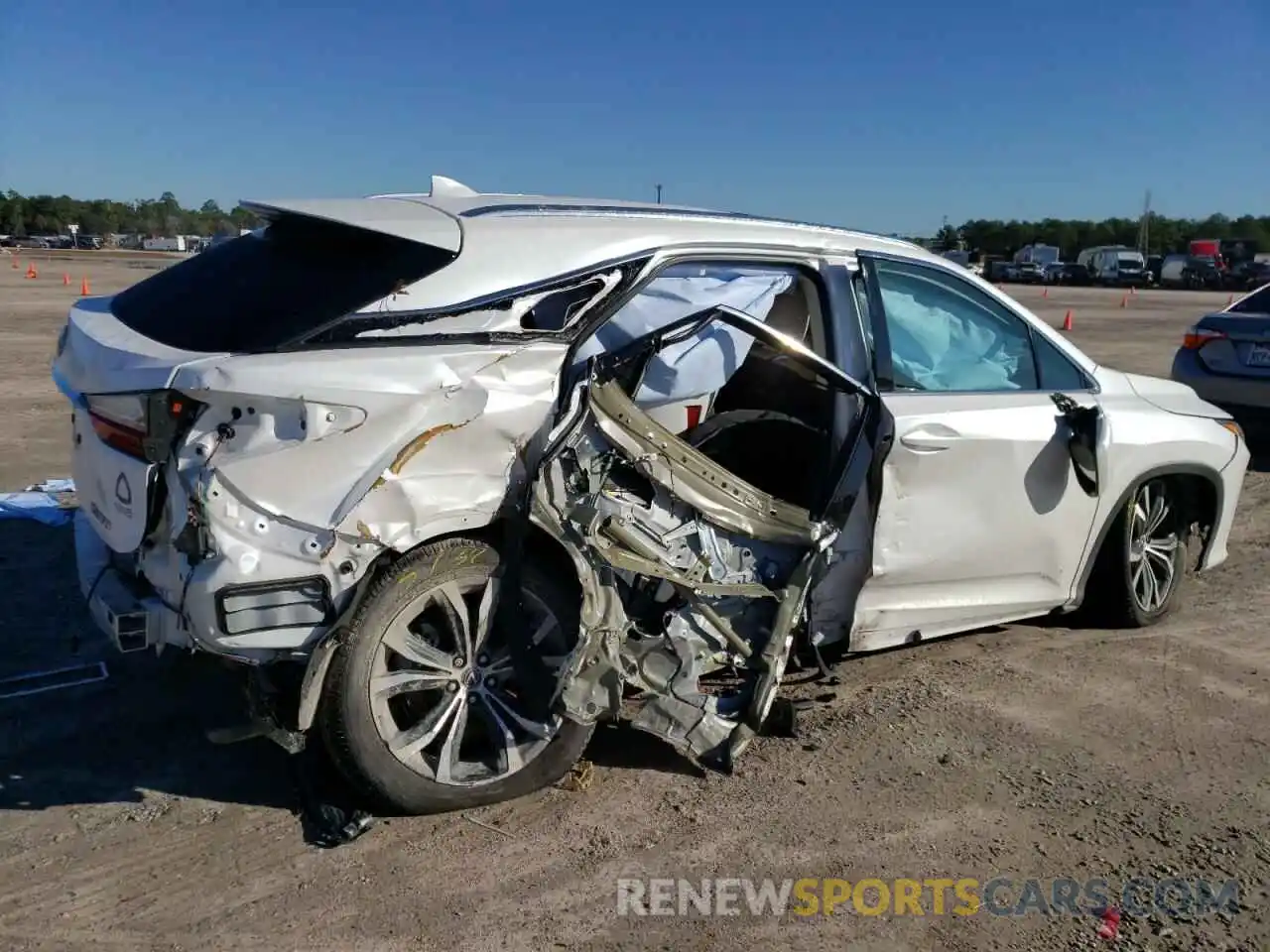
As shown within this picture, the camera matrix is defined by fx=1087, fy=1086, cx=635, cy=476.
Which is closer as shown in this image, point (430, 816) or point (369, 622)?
point (369, 622)

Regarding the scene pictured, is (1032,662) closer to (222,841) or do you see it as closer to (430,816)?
(430,816)

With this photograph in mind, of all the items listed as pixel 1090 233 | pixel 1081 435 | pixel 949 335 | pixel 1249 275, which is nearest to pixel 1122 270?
pixel 1249 275

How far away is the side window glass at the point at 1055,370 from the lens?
4.71 metres

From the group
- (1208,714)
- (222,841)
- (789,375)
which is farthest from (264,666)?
(1208,714)

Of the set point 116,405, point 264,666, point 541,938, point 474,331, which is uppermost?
point 474,331

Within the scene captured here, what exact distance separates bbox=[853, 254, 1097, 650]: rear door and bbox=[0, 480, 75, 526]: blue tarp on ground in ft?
14.8

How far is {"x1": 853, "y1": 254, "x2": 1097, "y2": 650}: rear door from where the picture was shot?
4148 mm

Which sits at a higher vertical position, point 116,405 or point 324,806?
point 116,405

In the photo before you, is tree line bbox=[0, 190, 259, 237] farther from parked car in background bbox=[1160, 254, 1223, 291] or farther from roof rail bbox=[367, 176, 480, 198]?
roof rail bbox=[367, 176, 480, 198]

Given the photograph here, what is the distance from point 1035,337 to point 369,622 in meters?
3.13

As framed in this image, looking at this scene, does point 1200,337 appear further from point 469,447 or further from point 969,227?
point 969,227

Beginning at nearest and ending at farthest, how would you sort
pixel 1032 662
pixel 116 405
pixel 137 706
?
1. pixel 116 405
2. pixel 137 706
3. pixel 1032 662

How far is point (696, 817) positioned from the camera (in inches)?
138

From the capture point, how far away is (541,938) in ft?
9.57
